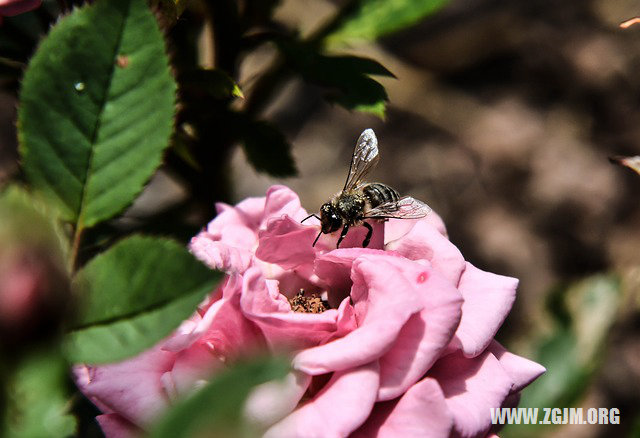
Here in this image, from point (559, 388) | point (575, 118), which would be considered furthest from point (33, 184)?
point (575, 118)

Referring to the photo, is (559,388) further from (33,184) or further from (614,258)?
(33,184)

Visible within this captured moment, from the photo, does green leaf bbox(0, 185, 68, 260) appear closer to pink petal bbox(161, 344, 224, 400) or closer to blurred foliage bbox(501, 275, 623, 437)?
pink petal bbox(161, 344, 224, 400)

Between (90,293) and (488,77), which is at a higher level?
(90,293)

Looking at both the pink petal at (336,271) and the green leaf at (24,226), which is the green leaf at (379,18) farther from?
the green leaf at (24,226)

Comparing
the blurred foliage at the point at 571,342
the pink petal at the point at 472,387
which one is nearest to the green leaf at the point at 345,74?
the pink petal at the point at 472,387

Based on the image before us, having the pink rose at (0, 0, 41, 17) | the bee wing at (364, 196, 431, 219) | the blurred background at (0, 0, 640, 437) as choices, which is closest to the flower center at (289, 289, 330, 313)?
the bee wing at (364, 196, 431, 219)

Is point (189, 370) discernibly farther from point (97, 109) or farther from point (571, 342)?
point (571, 342)
